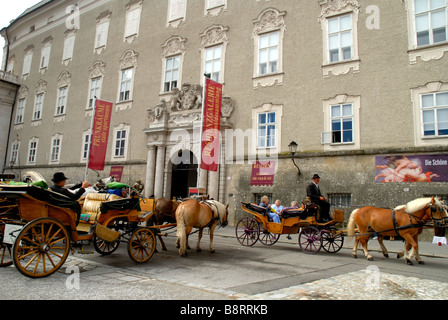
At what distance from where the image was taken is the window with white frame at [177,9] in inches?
840

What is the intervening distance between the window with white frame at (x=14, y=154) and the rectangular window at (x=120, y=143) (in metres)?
13.9

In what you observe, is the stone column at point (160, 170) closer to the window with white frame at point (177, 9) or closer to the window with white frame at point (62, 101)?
the window with white frame at point (177, 9)

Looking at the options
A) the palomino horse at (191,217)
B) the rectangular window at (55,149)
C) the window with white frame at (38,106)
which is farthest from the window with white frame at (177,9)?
the palomino horse at (191,217)

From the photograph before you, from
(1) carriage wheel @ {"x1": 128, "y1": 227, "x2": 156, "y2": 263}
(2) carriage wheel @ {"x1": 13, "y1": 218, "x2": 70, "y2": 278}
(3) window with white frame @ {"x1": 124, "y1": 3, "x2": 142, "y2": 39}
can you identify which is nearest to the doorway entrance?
(3) window with white frame @ {"x1": 124, "y1": 3, "x2": 142, "y2": 39}

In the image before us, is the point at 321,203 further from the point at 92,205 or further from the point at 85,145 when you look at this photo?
the point at 85,145

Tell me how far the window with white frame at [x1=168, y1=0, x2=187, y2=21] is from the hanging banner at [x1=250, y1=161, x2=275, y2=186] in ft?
38.3

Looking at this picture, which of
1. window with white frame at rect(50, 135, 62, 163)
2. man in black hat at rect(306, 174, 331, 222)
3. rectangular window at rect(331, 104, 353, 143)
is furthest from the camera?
window with white frame at rect(50, 135, 62, 163)

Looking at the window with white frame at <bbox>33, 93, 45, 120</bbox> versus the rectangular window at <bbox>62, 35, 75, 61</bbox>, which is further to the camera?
the window with white frame at <bbox>33, 93, 45, 120</bbox>

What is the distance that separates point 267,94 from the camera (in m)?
17.0

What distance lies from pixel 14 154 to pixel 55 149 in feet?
24.5

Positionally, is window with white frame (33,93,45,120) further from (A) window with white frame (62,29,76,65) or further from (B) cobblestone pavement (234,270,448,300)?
(B) cobblestone pavement (234,270,448,300)

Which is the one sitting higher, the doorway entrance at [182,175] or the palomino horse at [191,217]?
the doorway entrance at [182,175]

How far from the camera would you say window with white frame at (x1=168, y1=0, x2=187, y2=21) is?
70.0 feet

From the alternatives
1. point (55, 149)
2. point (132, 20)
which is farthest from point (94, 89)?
point (55, 149)
